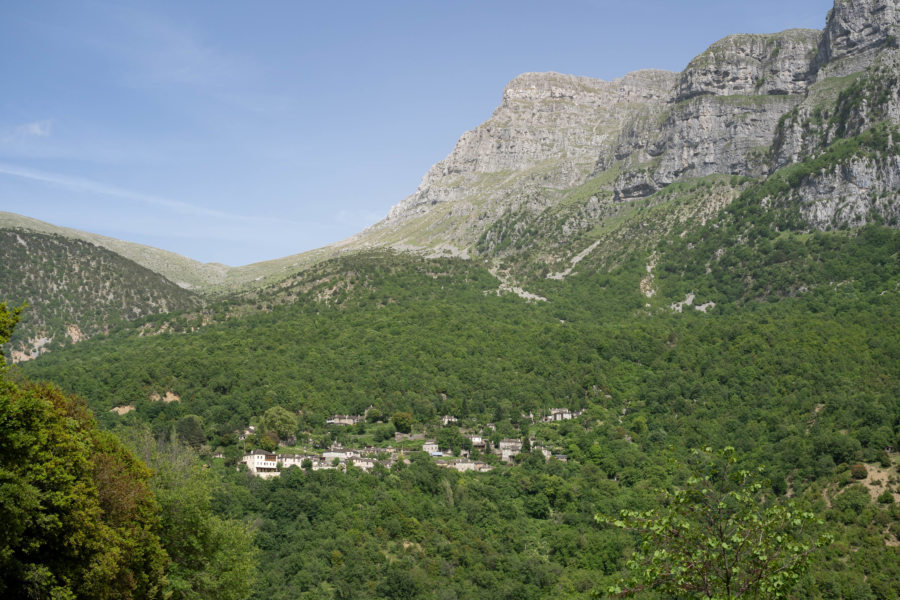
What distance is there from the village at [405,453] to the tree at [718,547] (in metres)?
71.2

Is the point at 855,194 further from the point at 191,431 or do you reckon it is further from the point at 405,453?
the point at 191,431

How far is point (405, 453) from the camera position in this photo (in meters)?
96.4

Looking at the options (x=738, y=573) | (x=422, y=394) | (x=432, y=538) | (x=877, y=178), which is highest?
(x=877, y=178)

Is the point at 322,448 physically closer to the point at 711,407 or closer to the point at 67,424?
the point at 711,407

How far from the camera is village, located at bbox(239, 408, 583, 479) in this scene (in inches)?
3371

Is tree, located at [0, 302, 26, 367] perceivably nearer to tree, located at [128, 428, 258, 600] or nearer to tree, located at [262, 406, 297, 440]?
tree, located at [128, 428, 258, 600]

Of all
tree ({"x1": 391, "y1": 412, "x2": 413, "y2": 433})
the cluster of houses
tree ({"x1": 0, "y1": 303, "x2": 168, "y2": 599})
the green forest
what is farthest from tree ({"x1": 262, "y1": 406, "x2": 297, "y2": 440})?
tree ({"x1": 0, "y1": 303, "x2": 168, "y2": 599})

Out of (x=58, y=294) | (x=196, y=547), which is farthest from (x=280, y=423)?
(x=58, y=294)

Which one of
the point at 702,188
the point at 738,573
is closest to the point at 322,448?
the point at 738,573

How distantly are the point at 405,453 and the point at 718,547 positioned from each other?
274 ft

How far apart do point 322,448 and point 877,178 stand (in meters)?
119

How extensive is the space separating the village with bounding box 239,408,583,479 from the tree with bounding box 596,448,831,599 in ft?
233

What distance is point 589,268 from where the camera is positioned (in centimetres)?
18138

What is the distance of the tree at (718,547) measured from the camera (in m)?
14.6
